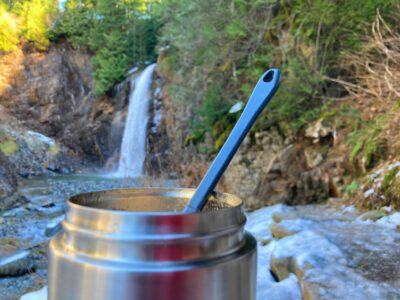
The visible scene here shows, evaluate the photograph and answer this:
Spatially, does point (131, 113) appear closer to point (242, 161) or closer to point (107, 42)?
point (107, 42)

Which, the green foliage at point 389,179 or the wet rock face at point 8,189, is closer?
the green foliage at point 389,179

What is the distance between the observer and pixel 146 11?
48.8ft

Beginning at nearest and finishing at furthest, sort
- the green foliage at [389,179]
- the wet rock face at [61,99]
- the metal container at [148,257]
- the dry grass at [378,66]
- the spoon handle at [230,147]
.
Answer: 1. the metal container at [148,257]
2. the spoon handle at [230,147]
3. the green foliage at [389,179]
4. the dry grass at [378,66]
5. the wet rock face at [61,99]

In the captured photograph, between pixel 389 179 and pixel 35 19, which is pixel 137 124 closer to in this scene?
pixel 35 19

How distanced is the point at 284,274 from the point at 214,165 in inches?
57.8

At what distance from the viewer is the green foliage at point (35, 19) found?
51.1ft

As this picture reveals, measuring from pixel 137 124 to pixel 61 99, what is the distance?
5.55 metres

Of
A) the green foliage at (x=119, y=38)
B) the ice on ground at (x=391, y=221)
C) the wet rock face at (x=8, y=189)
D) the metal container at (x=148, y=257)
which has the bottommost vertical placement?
the wet rock face at (x=8, y=189)

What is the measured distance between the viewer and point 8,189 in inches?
267

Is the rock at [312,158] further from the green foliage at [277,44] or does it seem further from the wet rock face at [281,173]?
the green foliage at [277,44]

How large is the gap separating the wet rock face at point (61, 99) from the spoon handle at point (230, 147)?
45.3ft

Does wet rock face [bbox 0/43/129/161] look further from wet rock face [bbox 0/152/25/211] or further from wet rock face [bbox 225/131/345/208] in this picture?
wet rock face [bbox 225/131/345/208]

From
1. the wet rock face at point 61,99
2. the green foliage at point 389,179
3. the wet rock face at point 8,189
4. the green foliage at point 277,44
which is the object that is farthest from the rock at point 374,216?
the wet rock face at point 61,99

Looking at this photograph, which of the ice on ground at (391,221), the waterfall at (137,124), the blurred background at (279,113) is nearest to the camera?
the ice on ground at (391,221)
